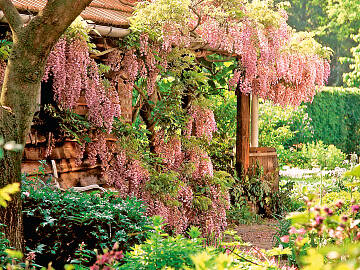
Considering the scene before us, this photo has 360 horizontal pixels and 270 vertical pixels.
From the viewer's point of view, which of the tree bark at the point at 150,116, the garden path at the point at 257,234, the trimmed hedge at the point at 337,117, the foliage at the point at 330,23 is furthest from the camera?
the foliage at the point at 330,23

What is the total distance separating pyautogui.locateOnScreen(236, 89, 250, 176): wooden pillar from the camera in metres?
8.62

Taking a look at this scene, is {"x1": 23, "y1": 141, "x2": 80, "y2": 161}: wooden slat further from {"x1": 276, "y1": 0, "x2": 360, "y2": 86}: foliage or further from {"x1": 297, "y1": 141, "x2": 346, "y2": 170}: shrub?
{"x1": 276, "y1": 0, "x2": 360, "y2": 86}: foliage

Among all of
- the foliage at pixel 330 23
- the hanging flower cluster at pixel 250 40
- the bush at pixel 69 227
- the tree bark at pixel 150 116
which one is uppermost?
the foliage at pixel 330 23

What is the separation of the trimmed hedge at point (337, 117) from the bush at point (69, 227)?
41.5 feet

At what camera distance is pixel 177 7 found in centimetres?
583

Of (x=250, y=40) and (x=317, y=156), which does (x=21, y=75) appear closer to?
(x=250, y=40)

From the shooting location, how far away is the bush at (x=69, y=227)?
3398 millimetres

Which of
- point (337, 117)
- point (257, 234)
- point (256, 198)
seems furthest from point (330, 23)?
point (257, 234)

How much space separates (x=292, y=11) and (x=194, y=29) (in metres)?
21.4

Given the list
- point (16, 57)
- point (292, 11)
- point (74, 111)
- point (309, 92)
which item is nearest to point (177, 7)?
point (74, 111)

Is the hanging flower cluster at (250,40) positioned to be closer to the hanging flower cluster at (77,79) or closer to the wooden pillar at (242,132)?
the wooden pillar at (242,132)

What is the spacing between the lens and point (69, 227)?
343 cm

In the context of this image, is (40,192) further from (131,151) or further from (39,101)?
(131,151)

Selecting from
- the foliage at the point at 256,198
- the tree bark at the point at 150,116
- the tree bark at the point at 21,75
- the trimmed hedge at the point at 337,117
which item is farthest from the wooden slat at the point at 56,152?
the trimmed hedge at the point at 337,117
